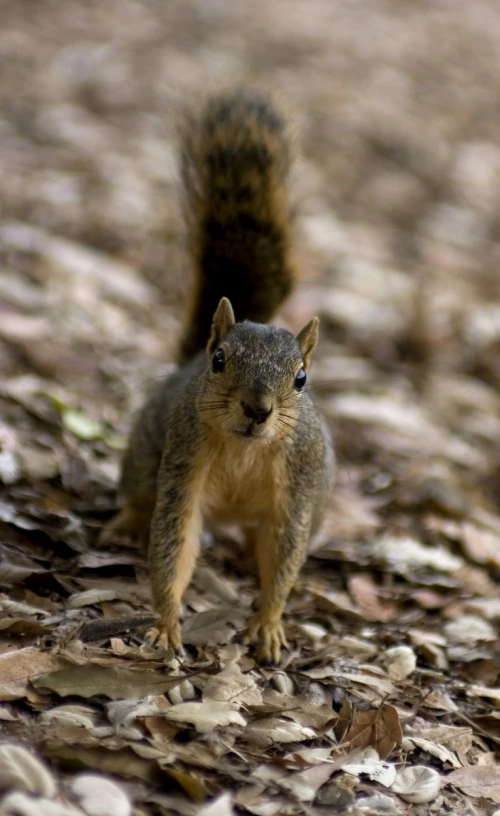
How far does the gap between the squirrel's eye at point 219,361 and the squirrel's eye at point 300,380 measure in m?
0.20

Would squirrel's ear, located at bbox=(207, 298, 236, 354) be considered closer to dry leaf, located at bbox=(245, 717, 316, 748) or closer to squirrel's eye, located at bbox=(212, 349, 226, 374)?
squirrel's eye, located at bbox=(212, 349, 226, 374)

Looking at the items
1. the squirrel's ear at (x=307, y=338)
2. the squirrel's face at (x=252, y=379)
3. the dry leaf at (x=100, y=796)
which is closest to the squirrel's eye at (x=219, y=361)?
the squirrel's face at (x=252, y=379)

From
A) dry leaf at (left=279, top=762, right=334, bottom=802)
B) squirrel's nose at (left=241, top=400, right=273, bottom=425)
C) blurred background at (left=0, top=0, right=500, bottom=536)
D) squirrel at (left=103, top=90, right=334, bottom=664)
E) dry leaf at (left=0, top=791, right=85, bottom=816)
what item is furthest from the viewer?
blurred background at (left=0, top=0, right=500, bottom=536)

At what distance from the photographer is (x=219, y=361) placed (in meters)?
2.60

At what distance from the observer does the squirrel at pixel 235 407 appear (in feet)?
8.48

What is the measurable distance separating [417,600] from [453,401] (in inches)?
72.6

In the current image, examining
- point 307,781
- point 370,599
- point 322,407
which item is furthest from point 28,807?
point 322,407

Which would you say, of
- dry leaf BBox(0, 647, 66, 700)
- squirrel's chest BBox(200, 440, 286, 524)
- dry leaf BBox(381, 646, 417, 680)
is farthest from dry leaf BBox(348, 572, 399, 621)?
dry leaf BBox(0, 647, 66, 700)

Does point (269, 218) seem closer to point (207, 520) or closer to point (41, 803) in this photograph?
point (207, 520)

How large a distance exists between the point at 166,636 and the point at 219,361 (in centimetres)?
74

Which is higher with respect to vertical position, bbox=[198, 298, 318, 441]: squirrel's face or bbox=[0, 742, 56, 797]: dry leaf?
bbox=[198, 298, 318, 441]: squirrel's face

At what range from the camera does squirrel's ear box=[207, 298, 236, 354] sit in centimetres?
270

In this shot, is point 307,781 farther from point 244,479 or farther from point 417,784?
point 244,479

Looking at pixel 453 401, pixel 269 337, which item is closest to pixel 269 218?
pixel 269 337
